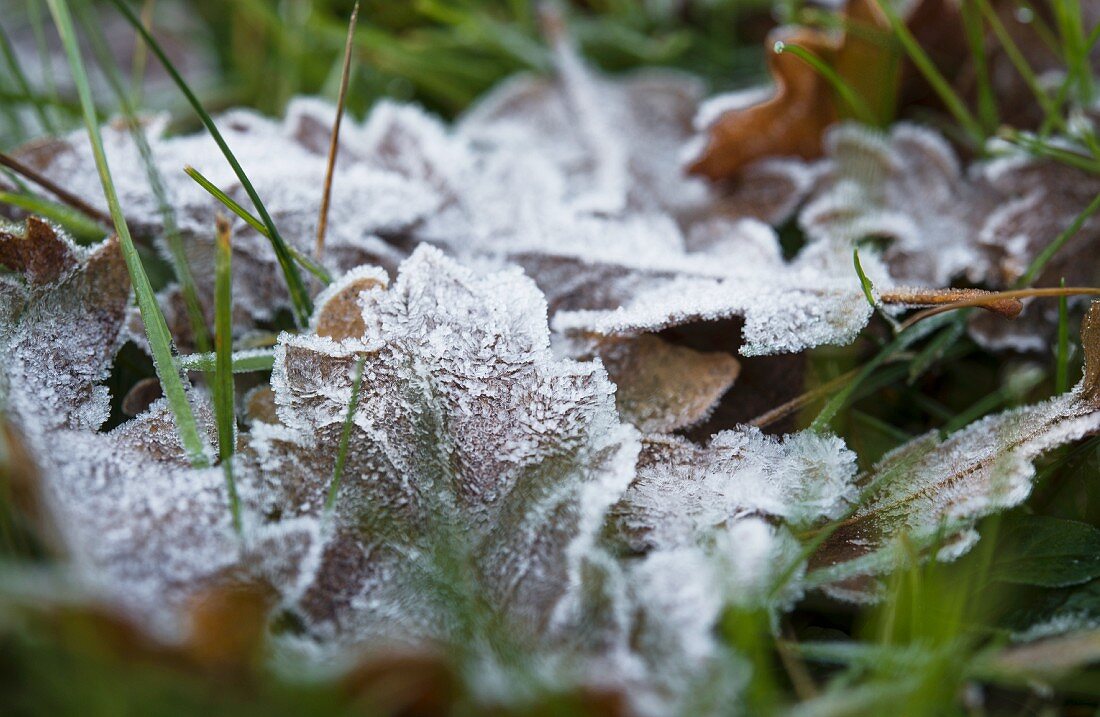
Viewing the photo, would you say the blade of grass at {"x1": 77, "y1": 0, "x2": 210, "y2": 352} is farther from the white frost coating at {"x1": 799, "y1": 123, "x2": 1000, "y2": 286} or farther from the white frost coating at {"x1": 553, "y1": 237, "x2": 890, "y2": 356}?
the white frost coating at {"x1": 799, "y1": 123, "x2": 1000, "y2": 286}

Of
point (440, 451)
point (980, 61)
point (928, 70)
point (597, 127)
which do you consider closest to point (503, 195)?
point (597, 127)

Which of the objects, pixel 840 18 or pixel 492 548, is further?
pixel 840 18

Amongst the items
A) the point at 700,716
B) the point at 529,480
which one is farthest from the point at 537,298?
the point at 700,716

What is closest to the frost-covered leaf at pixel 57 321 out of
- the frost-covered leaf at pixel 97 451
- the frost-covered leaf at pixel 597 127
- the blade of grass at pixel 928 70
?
the frost-covered leaf at pixel 97 451

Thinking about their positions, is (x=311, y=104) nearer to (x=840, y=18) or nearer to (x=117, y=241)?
(x=117, y=241)

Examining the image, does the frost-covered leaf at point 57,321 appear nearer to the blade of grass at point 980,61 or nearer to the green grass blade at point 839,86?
the green grass blade at point 839,86

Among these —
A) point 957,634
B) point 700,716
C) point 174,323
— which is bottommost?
point 957,634
